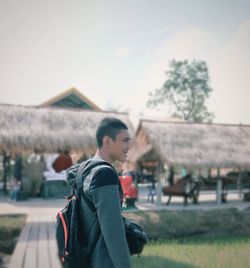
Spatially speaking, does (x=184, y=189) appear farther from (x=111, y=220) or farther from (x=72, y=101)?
(x=111, y=220)

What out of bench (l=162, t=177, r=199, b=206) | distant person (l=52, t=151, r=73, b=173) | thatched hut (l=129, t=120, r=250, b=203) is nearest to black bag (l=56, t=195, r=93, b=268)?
distant person (l=52, t=151, r=73, b=173)

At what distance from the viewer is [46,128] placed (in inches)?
458

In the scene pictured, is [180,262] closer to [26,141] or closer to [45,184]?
[26,141]

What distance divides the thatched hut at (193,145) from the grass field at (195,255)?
6.59 meters

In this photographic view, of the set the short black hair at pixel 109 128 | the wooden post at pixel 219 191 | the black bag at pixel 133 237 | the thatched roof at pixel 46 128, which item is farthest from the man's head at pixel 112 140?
the wooden post at pixel 219 191

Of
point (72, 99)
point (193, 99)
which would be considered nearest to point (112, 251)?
point (72, 99)

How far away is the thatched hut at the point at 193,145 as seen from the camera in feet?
48.1

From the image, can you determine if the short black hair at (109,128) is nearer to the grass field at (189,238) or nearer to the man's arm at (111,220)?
the man's arm at (111,220)

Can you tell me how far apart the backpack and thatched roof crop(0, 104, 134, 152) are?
8.77 meters

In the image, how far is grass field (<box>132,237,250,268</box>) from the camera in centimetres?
581

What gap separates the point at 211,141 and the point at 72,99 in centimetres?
790

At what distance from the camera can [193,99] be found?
4488 centimetres

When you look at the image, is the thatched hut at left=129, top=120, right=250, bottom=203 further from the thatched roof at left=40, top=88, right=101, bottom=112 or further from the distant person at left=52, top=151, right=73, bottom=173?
the distant person at left=52, top=151, right=73, bottom=173

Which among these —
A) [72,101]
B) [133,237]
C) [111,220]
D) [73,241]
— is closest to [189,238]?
[133,237]
